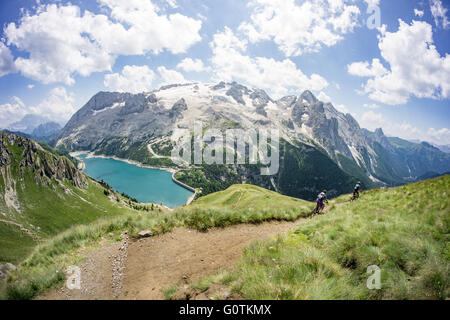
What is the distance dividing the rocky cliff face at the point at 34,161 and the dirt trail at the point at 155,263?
170932 millimetres

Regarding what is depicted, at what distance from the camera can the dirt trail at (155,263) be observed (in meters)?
8.40

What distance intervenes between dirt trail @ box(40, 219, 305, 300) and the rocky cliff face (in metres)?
171

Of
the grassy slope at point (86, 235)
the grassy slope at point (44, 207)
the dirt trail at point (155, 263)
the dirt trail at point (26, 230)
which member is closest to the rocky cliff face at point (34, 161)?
the grassy slope at point (44, 207)

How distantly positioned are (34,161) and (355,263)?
194782 millimetres

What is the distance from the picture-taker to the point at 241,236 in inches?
550

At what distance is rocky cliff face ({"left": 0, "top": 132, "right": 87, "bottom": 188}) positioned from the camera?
13375 cm

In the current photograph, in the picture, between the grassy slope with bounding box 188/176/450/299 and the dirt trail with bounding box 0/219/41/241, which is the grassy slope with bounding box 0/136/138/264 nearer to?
the dirt trail with bounding box 0/219/41/241

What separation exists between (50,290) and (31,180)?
171865 mm

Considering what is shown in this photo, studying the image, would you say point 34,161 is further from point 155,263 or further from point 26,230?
point 155,263

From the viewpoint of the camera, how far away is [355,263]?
7.99m

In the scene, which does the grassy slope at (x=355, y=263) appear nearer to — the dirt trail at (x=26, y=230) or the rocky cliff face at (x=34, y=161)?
the dirt trail at (x=26, y=230)

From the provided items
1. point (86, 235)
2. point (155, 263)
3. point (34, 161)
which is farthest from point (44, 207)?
point (155, 263)
